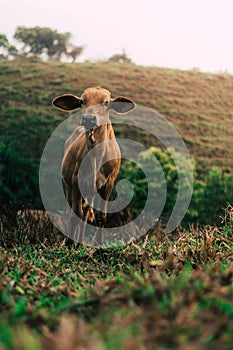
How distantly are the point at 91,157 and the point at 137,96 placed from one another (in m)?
20.0

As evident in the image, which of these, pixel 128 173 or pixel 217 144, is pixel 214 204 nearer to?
pixel 128 173

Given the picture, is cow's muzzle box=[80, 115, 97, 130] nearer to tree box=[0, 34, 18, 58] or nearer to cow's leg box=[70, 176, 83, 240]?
cow's leg box=[70, 176, 83, 240]

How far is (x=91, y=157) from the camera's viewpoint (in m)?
7.38

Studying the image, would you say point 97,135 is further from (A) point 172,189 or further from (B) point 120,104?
(A) point 172,189

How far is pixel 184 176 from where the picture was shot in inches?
561

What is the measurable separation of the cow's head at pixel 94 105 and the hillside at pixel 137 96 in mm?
12789

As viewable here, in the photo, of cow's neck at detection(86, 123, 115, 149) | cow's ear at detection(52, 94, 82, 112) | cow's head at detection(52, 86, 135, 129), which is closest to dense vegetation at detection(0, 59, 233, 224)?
cow's ear at detection(52, 94, 82, 112)

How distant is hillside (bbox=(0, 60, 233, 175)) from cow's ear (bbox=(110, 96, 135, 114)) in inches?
507

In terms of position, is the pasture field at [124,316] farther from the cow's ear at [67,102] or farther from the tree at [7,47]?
the tree at [7,47]

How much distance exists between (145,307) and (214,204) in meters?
13.3

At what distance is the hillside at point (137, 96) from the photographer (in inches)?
878

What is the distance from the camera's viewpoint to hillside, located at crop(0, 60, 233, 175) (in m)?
22.3

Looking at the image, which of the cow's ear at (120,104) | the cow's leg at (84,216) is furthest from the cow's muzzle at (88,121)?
the cow's leg at (84,216)

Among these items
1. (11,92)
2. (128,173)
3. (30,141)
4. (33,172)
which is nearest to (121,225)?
(128,173)
